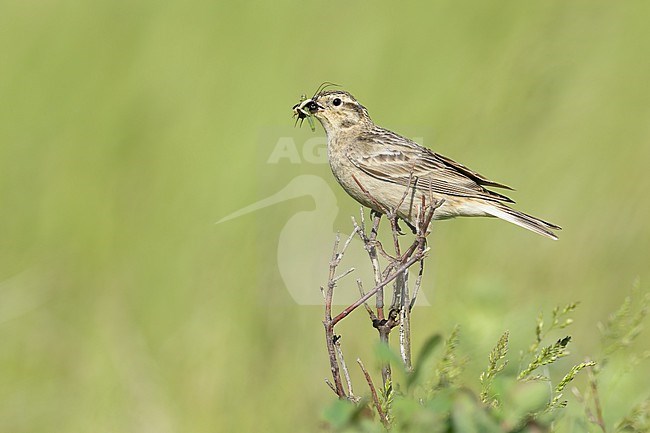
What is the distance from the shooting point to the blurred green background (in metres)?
5.79

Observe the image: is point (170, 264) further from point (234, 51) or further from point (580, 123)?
point (580, 123)

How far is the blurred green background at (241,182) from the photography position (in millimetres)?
5793

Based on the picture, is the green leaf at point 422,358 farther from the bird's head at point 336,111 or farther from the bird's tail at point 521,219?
the bird's head at point 336,111

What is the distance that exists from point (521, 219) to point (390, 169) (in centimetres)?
71

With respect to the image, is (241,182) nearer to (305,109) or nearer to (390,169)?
(305,109)

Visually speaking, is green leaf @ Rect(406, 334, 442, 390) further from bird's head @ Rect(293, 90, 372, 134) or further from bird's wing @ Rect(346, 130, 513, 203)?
bird's head @ Rect(293, 90, 372, 134)

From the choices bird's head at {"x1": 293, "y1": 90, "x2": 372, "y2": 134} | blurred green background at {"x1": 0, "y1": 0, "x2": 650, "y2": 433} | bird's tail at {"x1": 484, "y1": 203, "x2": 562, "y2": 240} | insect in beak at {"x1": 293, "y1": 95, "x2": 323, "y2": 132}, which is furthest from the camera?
blurred green background at {"x1": 0, "y1": 0, "x2": 650, "y2": 433}

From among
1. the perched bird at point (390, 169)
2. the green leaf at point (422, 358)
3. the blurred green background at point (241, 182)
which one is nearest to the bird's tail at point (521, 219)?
the perched bird at point (390, 169)

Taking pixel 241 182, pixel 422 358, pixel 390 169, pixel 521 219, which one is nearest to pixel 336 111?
pixel 390 169

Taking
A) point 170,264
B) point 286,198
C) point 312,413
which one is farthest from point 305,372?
point 170,264

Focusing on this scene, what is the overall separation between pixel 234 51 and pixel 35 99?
173 centimetres

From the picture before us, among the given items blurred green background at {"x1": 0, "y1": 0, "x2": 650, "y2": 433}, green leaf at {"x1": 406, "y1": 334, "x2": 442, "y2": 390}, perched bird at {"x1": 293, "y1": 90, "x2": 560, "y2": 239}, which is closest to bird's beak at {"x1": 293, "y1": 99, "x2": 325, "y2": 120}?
perched bird at {"x1": 293, "y1": 90, "x2": 560, "y2": 239}

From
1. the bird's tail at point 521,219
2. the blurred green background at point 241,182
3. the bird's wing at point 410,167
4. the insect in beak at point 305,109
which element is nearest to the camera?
the bird's tail at point 521,219

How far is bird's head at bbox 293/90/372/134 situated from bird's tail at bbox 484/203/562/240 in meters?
0.90
